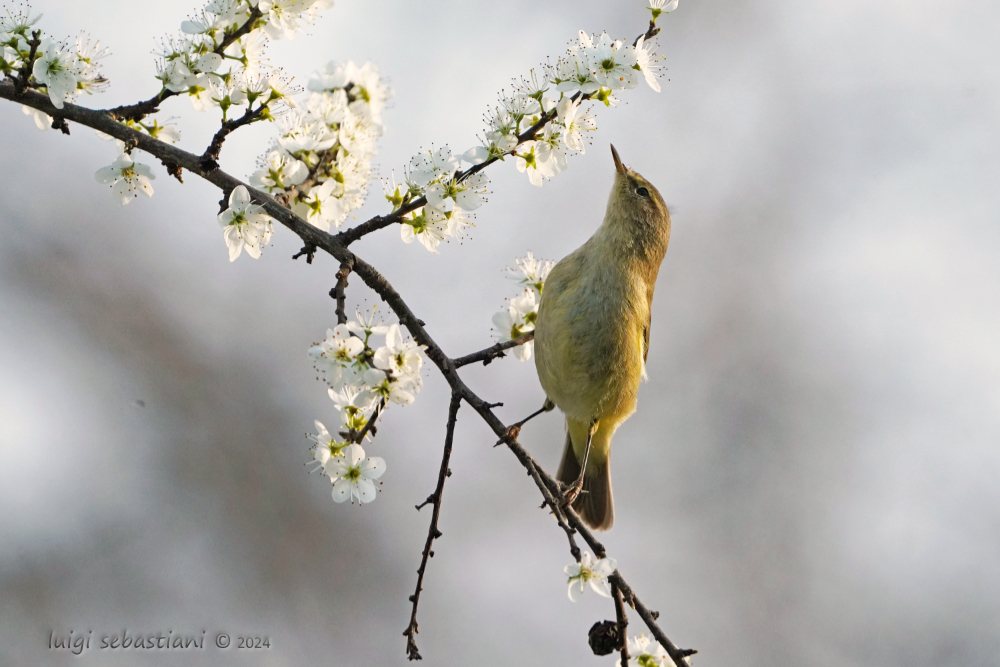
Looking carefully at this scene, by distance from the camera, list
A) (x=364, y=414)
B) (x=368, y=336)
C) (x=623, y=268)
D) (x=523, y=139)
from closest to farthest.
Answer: (x=368, y=336)
(x=364, y=414)
(x=523, y=139)
(x=623, y=268)

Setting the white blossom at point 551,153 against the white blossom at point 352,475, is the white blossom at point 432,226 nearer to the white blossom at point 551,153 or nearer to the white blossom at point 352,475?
the white blossom at point 551,153

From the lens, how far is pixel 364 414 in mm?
2059

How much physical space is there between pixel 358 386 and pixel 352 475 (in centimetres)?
33

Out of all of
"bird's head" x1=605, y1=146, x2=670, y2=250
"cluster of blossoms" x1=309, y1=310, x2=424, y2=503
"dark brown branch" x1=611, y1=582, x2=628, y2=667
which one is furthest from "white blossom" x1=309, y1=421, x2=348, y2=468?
"bird's head" x1=605, y1=146, x2=670, y2=250

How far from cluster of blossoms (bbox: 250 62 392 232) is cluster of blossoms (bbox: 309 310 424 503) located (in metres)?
0.44

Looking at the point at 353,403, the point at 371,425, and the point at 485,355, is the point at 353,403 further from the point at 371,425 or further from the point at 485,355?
the point at 485,355

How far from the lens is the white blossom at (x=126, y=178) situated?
7.27ft

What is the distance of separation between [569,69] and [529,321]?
115cm

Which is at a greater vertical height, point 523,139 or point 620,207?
point 620,207

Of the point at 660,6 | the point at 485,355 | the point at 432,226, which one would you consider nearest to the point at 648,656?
the point at 485,355

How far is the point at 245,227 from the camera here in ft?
6.79

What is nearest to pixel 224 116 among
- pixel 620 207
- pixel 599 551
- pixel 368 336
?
pixel 368 336

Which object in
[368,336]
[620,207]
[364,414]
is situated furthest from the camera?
[620,207]

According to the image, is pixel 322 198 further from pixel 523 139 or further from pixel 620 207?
pixel 620 207
